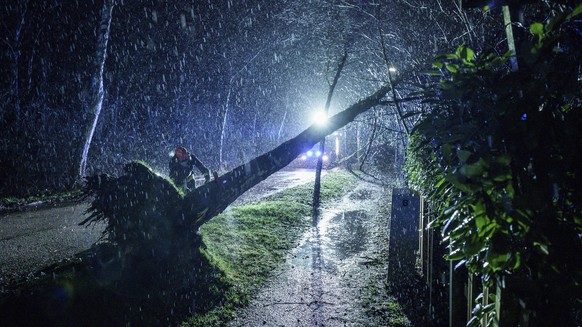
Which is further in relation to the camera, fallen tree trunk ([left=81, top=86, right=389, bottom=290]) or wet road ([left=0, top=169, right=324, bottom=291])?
wet road ([left=0, top=169, right=324, bottom=291])

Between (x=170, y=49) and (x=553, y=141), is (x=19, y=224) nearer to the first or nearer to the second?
(x=553, y=141)

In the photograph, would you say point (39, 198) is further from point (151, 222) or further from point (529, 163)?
point (529, 163)

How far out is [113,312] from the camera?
11.5 ft

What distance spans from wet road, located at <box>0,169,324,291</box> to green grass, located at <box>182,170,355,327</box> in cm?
225

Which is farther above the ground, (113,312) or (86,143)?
(86,143)

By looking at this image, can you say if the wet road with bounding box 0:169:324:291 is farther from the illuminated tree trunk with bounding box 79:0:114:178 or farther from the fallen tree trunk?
the illuminated tree trunk with bounding box 79:0:114:178

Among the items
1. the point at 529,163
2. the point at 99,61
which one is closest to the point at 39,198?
the point at 99,61

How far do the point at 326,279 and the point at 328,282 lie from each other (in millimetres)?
108

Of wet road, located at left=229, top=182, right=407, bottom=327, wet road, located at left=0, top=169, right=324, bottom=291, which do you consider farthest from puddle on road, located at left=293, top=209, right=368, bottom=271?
wet road, located at left=0, top=169, right=324, bottom=291

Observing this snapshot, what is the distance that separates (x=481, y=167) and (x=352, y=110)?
4167 millimetres

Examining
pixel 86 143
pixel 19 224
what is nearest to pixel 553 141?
pixel 19 224

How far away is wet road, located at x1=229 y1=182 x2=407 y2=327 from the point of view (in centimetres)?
388

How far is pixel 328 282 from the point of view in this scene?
16.1 feet

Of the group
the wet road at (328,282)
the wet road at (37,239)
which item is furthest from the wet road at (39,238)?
the wet road at (328,282)
